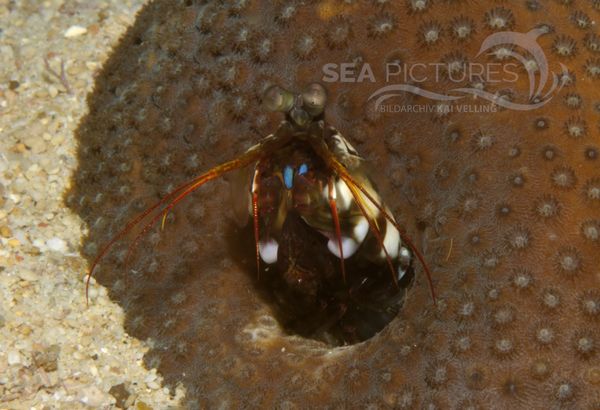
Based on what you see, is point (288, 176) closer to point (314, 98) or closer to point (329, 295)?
point (314, 98)

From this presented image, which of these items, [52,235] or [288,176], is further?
[52,235]

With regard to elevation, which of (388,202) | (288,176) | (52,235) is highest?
(288,176)

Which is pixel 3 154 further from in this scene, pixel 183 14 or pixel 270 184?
pixel 270 184

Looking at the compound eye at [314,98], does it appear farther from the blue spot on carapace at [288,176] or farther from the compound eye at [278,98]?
the blue spot on carapace at [288,176]

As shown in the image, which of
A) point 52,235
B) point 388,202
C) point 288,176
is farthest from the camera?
point 52,235

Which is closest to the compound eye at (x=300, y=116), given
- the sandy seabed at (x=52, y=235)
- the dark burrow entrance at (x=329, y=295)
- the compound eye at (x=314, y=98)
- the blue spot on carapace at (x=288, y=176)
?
the compound eye at (x=314, y=98)

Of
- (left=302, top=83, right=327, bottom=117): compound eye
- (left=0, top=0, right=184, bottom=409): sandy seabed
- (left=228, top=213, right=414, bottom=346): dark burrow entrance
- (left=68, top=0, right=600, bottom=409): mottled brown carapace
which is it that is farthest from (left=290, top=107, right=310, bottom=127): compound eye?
(left=0, top=0, right=184, bottom=409): sandy seabed

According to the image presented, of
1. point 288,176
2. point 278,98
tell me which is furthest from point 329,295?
point 278,98
